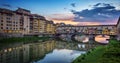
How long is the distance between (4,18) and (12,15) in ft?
13.7

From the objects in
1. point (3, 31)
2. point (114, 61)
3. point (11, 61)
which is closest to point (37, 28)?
point (3, 31)

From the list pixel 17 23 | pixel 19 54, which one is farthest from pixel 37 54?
pixel 17 23

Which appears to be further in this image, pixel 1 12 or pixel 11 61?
pixel 1 12

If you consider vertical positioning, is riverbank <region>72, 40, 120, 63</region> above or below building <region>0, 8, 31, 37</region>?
below

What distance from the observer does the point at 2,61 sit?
19.9m

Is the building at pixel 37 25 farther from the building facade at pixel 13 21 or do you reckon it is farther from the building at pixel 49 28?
the building facade at pixel 13 21

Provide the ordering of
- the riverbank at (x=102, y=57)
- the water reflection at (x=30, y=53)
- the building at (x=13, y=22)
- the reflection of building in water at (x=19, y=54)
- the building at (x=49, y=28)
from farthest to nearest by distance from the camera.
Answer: the building at (x=49, y=28) → the building at (x=13, y=22) → the water reflection at (x=30, y=53) → the reflection of building in water at (x=19, y=54) → the riverbank at (x=102, y=57)

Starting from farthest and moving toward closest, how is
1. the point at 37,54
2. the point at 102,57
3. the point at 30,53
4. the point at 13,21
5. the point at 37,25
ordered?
1. the point at 37,25
2. the point at 13,21
3. the point at 30,53
4. the point at 37,54
5. the point at 102,57

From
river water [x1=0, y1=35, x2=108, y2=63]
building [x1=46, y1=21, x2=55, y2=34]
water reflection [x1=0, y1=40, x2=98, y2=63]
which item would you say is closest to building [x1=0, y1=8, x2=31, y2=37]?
building [x1=46, y1=21, x2=55, y2=34]

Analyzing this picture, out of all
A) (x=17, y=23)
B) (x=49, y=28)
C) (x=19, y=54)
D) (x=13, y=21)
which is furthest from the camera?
(x=49, y=28)

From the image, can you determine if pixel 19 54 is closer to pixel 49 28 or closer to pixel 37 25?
pixel 37 25

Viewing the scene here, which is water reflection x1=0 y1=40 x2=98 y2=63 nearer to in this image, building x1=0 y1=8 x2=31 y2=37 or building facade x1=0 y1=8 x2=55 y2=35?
building facade x1=0 y1=8 x2=55 y2=35

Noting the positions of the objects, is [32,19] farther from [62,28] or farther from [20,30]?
[62,28]

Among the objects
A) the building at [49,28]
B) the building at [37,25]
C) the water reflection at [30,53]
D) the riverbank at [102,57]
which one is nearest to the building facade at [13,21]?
the building at [37,25]
